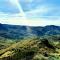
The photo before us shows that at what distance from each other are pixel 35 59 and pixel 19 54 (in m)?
2.83

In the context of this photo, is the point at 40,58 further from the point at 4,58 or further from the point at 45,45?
the point at 45,45

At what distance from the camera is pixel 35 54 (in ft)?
127

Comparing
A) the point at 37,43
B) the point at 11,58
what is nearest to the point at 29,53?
the point at 11,58

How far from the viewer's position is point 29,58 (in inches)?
1491

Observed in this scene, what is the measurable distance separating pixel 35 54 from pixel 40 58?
1.29 meters

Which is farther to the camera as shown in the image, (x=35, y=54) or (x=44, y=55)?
(x=44, y=55)

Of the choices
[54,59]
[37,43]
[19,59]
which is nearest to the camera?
[19,59]

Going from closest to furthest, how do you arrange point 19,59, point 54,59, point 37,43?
1. point 19,59
2. point 54,59
3. point 37,43

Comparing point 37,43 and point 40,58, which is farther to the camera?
point 37,43

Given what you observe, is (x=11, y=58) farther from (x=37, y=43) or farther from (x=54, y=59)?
(x=37, y=43)

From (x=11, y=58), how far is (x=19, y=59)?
53.3 inches

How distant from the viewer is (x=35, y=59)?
122 ft

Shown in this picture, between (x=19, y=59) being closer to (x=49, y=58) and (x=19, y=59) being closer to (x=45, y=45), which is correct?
(x=49, y=58)

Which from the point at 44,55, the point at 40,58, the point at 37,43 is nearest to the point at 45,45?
the point at 37,43
